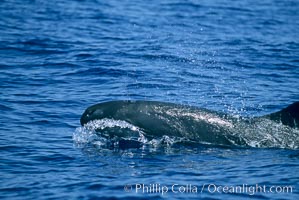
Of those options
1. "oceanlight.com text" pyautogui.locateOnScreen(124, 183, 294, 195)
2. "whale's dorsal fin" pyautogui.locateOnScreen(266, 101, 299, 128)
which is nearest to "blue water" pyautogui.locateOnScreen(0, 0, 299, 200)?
"oceanlight.com text" pyautogui.locateOnScreen(124, 183, 294, 195)

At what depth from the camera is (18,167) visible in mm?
12945

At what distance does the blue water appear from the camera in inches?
479

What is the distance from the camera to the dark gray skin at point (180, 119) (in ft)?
46.8

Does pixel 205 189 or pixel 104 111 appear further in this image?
pixel 104 111

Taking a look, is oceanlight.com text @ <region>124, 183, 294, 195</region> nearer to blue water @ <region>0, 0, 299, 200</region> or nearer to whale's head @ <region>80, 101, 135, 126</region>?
blue water @ <region>0, 0, 299, 200</region>

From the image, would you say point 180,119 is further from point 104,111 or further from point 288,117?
point 288,117

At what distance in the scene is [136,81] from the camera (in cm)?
2042

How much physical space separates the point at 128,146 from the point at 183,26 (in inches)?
644

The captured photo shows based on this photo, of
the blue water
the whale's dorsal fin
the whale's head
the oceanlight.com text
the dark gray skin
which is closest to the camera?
the oceanlight.com text

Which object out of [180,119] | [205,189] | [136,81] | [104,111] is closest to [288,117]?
[180,119]

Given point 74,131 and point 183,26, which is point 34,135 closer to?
point 74,131

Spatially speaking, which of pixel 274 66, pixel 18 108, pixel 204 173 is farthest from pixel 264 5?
pixel 204 173

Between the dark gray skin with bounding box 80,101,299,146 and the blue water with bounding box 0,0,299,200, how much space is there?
0.45 meters

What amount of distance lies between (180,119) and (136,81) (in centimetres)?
613
